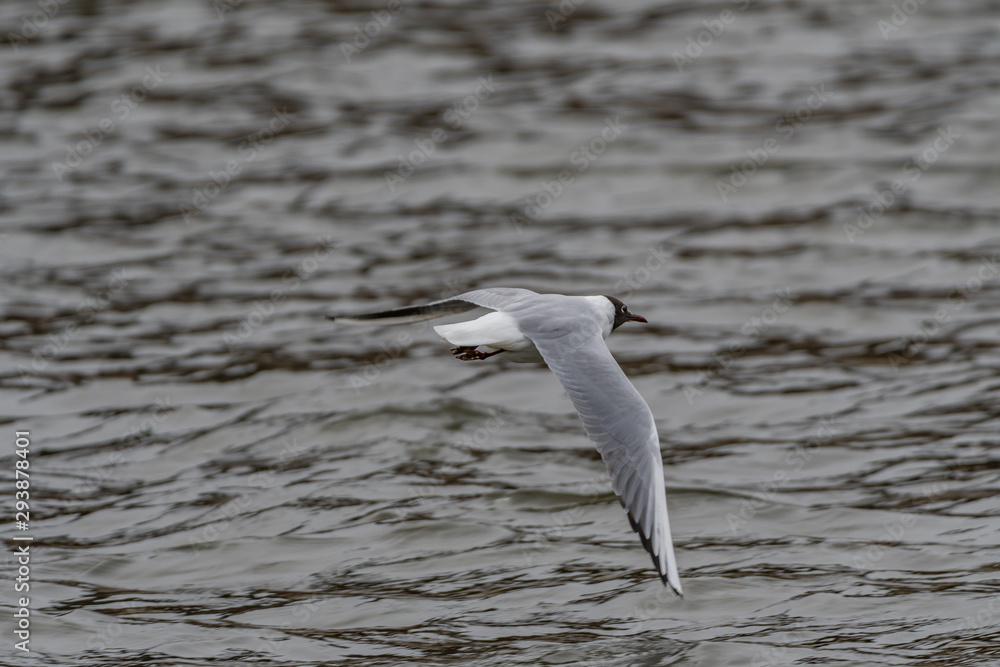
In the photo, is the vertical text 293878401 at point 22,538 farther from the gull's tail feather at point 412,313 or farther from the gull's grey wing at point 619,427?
the gull's grey wing at point 619,427

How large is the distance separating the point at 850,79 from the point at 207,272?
770 cm

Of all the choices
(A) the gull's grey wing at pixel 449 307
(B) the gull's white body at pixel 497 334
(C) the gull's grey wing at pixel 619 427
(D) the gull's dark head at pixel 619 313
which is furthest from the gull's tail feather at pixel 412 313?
(D) the gull's dark head at pixel 619 313

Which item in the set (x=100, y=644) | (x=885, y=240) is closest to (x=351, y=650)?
(x=100, y=644)

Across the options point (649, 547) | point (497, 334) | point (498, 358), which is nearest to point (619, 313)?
point (497, 334)

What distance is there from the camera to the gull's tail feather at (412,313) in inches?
268

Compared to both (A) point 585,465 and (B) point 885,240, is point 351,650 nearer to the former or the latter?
(A) point 585,465

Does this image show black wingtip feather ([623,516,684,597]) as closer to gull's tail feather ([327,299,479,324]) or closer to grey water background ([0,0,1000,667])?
grey water background ([0,0,1000,667])

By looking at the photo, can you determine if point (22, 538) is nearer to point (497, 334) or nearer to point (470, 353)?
point (470, 353)

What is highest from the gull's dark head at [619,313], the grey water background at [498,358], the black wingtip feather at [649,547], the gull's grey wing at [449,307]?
the gull's grey wing at [449,307]

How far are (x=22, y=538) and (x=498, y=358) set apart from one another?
318cm

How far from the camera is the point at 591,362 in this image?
20.8ft

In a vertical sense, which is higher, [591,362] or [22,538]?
[591,362]

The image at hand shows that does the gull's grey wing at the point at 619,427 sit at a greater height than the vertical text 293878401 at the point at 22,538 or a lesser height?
greater

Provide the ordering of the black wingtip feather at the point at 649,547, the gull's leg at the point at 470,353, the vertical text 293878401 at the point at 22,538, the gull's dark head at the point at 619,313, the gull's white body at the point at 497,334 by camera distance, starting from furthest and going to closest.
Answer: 1. the vertical text 293878401 at the point at 22,538
2. the gull's dark head at the point at 619,313
3. the gull's leg at the point at 470,353
4. the gull's white body at the point at 497,334
5. the black wingtip feather at the point at 649,547
